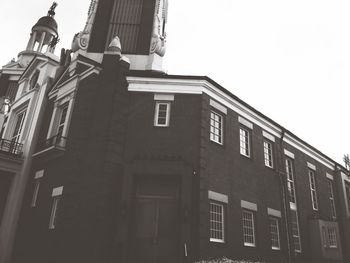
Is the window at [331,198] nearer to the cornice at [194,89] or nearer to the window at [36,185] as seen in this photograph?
the cornice at [194,89]

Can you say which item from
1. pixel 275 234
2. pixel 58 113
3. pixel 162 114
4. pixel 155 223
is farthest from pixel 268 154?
pixel 58 113

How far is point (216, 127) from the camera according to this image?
54.0ft

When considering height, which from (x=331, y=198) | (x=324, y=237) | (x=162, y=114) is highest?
(x=162, y=114)

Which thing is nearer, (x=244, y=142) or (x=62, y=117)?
(x=62, y=117)

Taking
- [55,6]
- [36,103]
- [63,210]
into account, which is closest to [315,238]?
[63,210]

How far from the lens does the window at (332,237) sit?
20.5m

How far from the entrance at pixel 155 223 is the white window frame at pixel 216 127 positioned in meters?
3.72

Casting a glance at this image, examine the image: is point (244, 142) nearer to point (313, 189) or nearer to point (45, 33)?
point (313, 189)

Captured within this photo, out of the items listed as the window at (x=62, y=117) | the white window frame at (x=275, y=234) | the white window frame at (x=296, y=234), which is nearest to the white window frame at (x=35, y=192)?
the window at (x=62, y=117)

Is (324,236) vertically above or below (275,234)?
above

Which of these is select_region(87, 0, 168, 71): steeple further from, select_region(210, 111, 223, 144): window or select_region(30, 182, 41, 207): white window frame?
select_region(30, 182, 41, 207): white window frame

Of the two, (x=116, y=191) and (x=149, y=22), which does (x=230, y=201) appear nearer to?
(x=116, y=191)

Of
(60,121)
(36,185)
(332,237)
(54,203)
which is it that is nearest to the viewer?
(54,203)

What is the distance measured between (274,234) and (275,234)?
116 mm
